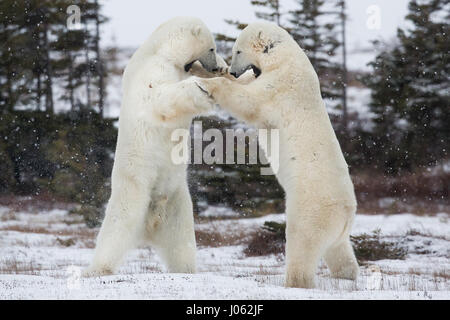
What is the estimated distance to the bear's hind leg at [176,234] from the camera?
555 cm

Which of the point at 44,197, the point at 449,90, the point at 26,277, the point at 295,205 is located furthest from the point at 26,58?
the point at 295,205

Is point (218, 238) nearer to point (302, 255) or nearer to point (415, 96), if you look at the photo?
point (302, 255)

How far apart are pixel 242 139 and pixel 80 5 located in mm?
11721

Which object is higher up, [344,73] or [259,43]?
[344,73]

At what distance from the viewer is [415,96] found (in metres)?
19.9

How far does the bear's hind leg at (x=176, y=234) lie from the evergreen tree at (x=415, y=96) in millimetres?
14613

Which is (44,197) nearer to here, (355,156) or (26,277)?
(355,156)

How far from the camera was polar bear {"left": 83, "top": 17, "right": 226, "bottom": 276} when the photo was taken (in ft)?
17.0

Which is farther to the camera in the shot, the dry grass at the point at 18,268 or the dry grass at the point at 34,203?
the dry grass at the point at 34,203

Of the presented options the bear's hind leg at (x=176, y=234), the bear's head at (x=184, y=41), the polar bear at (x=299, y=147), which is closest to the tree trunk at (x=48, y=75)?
the bear's head at (x=184, y=41)
